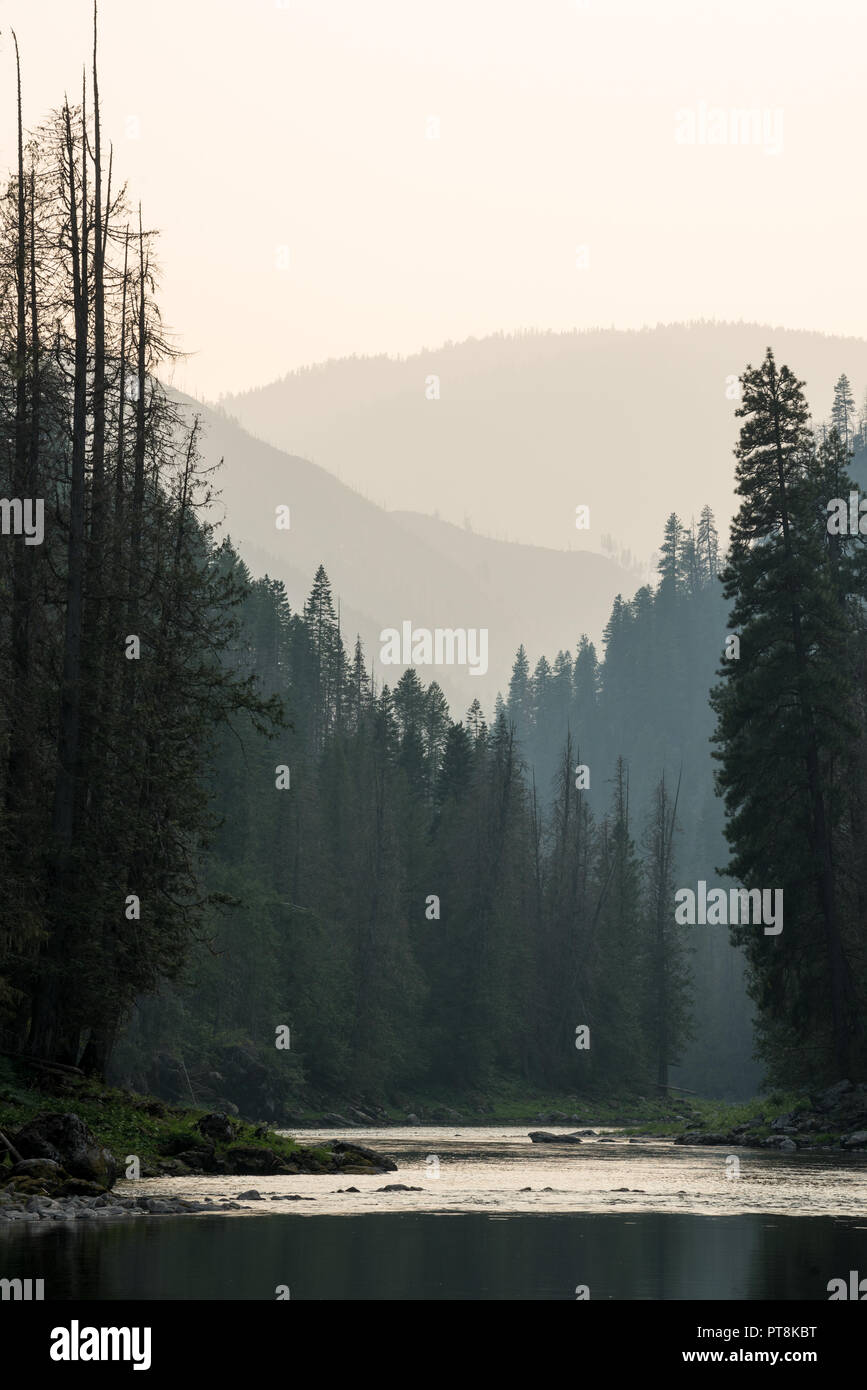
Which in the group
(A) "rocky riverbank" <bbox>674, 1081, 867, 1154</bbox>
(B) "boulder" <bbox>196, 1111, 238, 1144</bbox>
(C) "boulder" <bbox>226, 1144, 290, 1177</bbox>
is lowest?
(A) "rocky riverbank" <bbox>674, 1081, 867, 1154</bbox>

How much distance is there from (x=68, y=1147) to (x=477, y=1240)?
27.3 ft

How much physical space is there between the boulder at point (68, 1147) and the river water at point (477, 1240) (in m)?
0.81

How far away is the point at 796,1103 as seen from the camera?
172 ft

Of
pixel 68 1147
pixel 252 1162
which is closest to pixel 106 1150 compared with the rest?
pixel 68 1147

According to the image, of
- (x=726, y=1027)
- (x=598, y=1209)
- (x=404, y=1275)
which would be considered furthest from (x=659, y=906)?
(x=404, y=1275)

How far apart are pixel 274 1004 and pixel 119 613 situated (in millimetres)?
43465

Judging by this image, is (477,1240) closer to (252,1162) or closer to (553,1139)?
(252,1162)

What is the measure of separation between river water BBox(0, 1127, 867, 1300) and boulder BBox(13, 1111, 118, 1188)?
808mm

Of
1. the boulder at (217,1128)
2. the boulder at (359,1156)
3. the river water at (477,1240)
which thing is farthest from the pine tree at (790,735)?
the boulder at (217,1128)

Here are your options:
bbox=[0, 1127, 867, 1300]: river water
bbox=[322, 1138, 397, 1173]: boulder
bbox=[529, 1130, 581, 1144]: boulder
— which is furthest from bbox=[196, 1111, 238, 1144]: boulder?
bbox=[529, 1130, 581, 1144]: boulder

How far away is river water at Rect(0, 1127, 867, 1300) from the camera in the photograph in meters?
16.8

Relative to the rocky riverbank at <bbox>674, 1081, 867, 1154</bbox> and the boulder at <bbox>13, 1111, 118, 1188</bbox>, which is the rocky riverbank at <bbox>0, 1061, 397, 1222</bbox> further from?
the rocky riverbank at <bbox>674, 1081, 867, 1154</bbox>

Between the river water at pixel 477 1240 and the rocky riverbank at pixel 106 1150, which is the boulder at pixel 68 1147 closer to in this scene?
the rocky riverbank at pixel 106 1150
